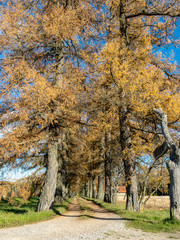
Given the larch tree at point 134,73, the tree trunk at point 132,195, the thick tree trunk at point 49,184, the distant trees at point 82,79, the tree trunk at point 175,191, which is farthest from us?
the thick tree trunk at point 49,184

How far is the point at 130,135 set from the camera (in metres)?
8.15

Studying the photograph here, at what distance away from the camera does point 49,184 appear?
24.6 ft

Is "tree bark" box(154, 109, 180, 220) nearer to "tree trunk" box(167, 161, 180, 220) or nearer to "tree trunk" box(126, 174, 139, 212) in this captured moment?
"tree trunk" box(167, 161, 180, 220)

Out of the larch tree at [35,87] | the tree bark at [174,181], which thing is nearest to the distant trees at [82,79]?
the larch tree at [35,87]

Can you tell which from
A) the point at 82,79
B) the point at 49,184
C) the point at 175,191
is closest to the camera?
the point at 175,191

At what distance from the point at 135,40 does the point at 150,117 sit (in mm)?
4863

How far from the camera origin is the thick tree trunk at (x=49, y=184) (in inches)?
286

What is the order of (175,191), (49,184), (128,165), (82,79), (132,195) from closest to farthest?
(175,191) → (132,195) → (49,184) → (128,165) → (82,79)

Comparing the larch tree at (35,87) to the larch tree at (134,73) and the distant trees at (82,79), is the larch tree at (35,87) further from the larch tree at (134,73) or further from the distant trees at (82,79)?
the larch tree at (134,73)

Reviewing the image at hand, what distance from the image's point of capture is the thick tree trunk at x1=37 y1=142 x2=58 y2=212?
7.27 m

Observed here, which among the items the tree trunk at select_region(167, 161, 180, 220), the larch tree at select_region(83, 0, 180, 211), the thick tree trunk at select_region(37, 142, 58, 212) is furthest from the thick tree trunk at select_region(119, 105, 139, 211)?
the thick tree trunk at select_region(37, 142, 58, 212)

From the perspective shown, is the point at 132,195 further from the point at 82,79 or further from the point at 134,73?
the point at 82,79

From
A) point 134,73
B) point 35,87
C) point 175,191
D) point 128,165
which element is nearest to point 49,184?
point 128,165

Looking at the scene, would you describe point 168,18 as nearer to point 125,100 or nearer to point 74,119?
point 125,100
